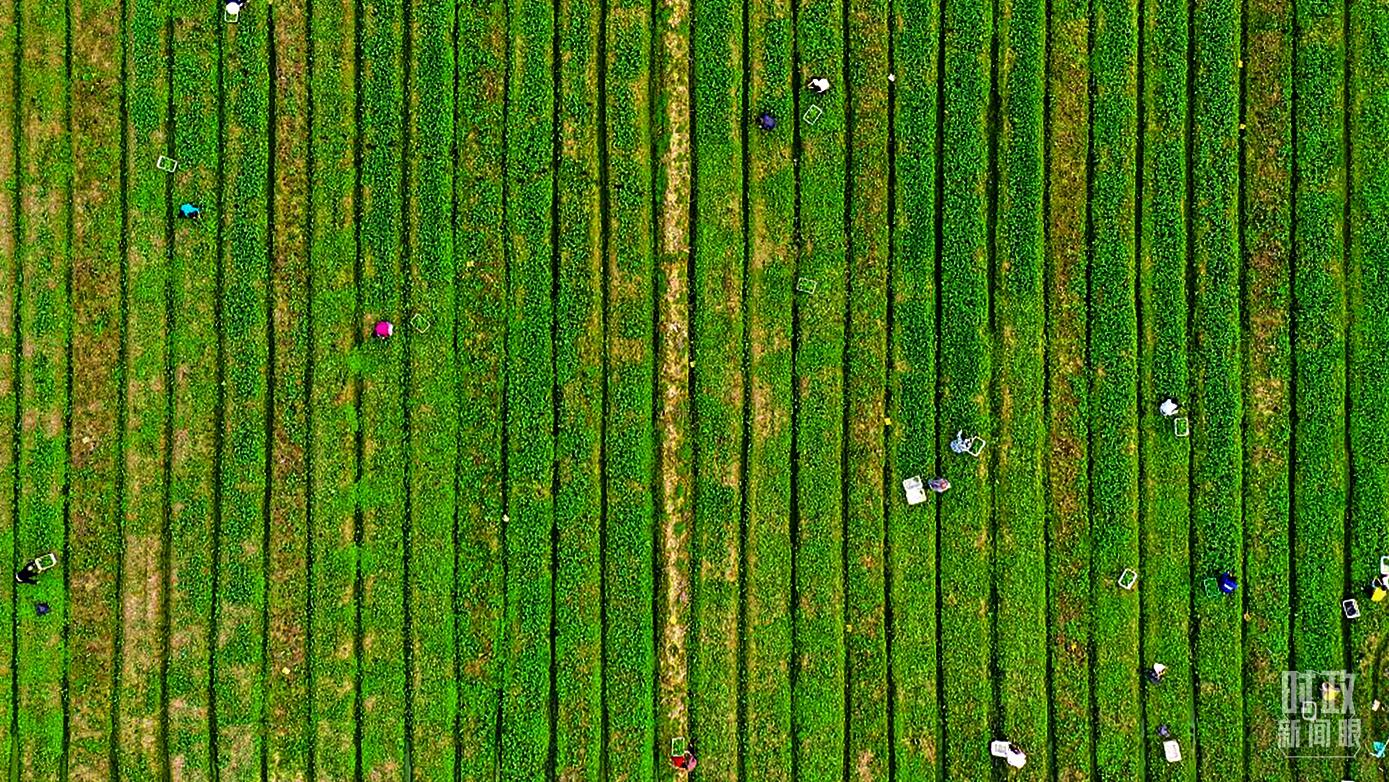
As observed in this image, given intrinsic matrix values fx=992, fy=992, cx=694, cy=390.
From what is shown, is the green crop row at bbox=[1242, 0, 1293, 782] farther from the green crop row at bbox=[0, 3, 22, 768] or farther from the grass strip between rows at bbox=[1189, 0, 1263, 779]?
the green crop row at bbox=[0, 3, 22, 768]

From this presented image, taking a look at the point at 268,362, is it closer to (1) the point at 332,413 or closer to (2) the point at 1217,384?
(1) the point at 332,413

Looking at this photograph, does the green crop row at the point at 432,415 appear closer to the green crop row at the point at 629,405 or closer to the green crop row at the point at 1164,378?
the green crop row at the point at 629,405

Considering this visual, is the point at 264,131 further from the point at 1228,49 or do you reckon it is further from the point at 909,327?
the point at 1228,49

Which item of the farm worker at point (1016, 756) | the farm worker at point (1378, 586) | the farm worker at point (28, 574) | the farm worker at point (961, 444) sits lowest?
the farm worker at point (1016, 756)

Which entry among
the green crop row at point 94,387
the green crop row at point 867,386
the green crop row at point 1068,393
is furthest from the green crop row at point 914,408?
the green crop row at point 94,387

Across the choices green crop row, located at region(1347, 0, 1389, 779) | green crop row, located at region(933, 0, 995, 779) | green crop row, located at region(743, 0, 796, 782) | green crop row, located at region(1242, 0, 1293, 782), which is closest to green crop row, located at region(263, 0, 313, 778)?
green crop row, located at region(743, 0, 796, 782)

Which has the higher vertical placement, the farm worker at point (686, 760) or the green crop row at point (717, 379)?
the green crop row at point (717, 379)

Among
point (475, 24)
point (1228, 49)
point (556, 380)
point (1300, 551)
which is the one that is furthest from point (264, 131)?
point (1300, 551)
